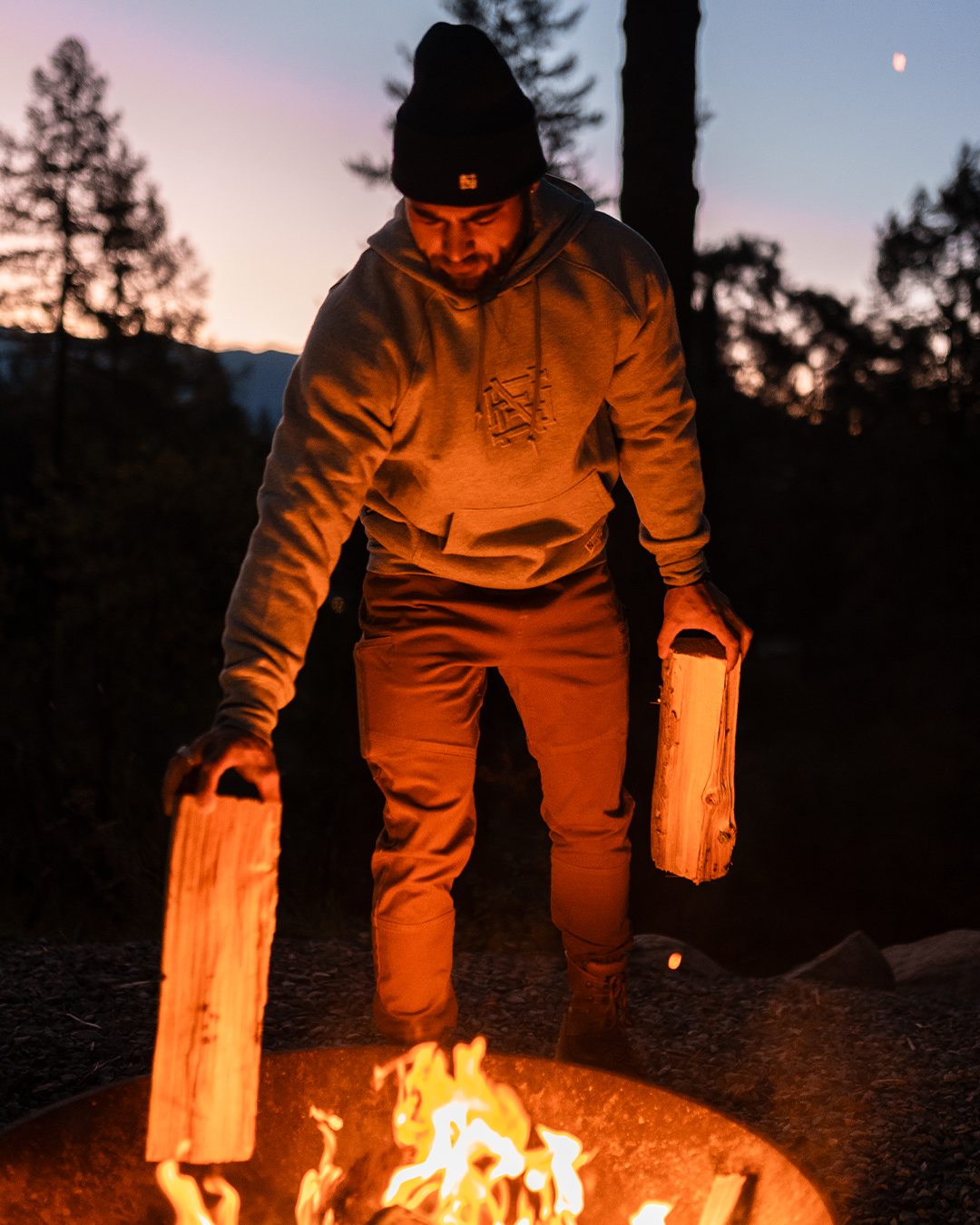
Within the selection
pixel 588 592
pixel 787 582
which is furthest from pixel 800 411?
pixel 588 592

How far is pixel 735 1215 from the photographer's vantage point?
6.14 ft

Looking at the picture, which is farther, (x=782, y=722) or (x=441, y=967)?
(x=782, y=722)

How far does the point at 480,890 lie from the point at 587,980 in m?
3.01

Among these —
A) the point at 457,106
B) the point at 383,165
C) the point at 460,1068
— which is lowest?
the point at 460,1068

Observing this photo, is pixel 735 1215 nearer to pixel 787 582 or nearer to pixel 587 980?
pixel 587 980

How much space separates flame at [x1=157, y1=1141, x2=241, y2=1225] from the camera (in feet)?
5.64

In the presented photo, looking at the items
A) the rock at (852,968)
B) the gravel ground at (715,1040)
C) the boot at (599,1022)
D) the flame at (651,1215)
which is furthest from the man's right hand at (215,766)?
the rock at (852,968)

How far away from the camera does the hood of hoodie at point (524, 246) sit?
1961 mm

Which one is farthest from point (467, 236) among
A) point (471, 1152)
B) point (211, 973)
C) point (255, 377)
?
point (255, 377)

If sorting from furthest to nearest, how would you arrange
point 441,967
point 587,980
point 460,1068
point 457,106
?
point 587,980 < point 441,967 < point 460,1068 < point 457,106

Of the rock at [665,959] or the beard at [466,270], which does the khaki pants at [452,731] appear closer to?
the beard at [466,270]

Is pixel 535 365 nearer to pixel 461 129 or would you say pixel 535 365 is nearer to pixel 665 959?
pixel 461 129

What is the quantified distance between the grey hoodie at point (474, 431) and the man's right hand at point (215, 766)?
0.05 metres

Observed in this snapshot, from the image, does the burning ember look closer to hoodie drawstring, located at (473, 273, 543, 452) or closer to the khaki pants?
the khaki pants
